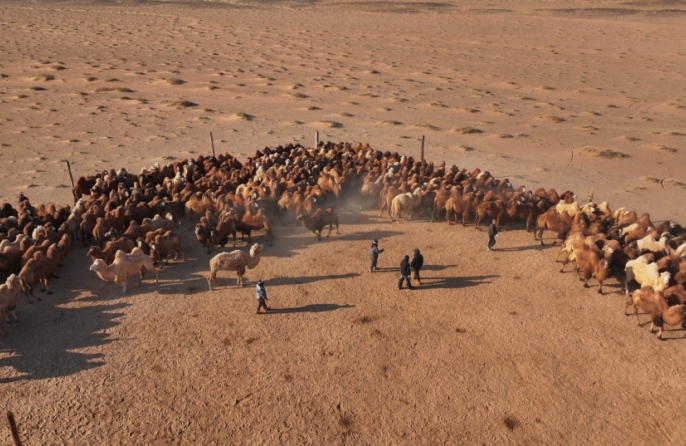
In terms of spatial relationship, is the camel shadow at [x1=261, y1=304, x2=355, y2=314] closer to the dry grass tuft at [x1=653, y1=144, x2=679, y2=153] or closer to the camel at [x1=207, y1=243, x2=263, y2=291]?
the camel at [x1=207, y1=243, x2=263, y2=291]

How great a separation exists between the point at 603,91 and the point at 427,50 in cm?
2618

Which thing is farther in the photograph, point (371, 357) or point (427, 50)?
point (427, 50)

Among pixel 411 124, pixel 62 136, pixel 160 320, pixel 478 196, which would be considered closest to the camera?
pixel 160 320

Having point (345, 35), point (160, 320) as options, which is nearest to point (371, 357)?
point (160, 320)

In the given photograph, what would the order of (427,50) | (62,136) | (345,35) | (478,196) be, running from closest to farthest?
(478,196)
(62,136)
(427,50)
(345,35)

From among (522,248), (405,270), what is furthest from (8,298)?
(522,248)

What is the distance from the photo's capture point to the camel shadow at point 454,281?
1664cm

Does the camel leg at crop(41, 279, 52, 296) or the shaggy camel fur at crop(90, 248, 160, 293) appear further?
the camel leg at crop(41, 279, 52, 296)

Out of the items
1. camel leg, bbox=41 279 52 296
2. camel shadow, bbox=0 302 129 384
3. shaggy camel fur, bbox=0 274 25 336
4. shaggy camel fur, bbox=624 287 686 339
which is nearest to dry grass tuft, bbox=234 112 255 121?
camel leg, bbox=41 279 52 296

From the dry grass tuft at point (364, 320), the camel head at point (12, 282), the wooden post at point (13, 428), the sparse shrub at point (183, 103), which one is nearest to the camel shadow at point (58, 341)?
the camel head at point (12, 282)

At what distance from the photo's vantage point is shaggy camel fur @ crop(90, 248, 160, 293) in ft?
52.0

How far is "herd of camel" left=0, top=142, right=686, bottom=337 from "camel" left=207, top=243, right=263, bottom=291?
0.11 ft

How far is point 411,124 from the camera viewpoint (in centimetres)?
4078

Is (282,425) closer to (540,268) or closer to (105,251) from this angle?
(105,251)
